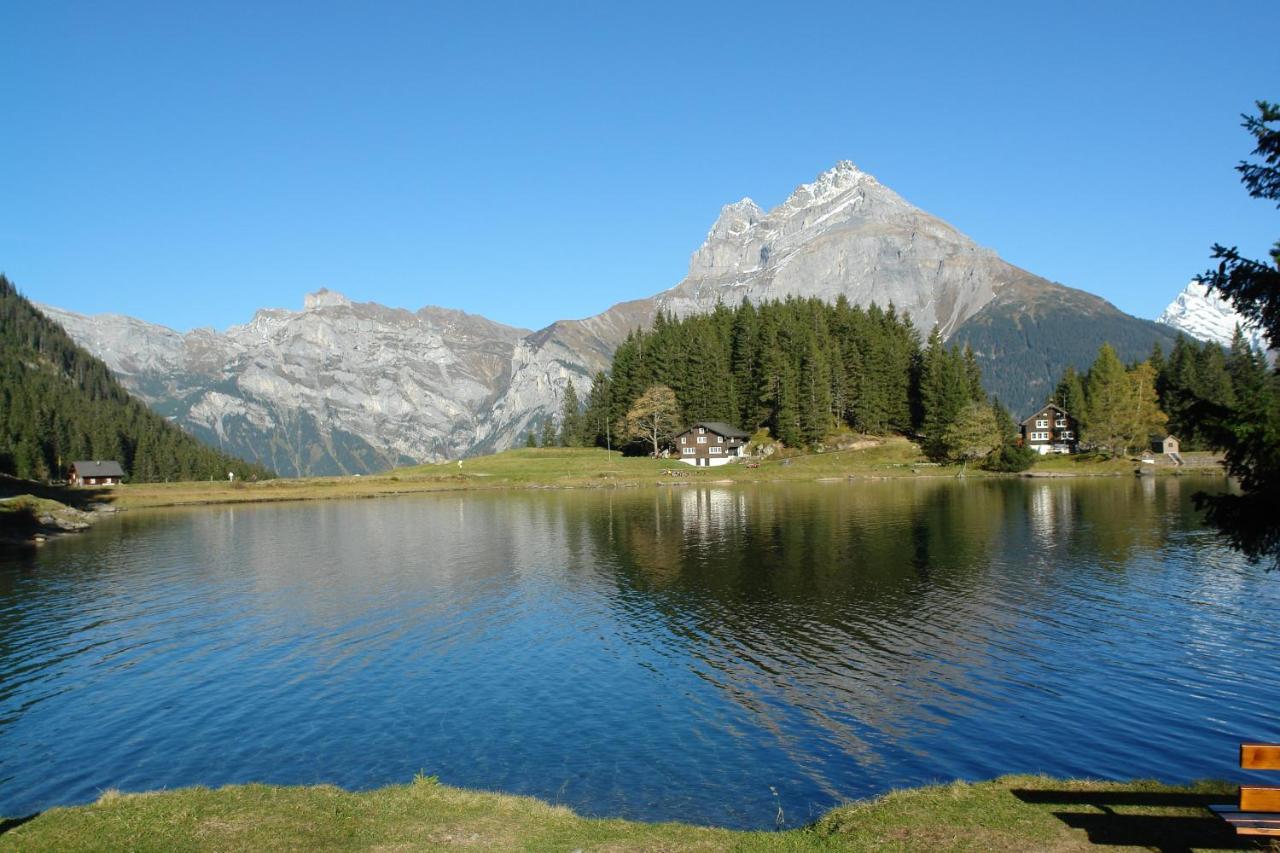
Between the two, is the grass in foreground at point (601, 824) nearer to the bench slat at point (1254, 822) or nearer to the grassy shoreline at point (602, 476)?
the bench slat at point (1254, 822)

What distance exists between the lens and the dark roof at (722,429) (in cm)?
18488

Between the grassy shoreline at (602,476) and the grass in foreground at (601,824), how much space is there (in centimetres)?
13662

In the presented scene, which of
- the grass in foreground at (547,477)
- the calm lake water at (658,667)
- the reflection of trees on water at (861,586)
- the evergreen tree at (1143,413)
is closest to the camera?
the calm lake water at (658,667)

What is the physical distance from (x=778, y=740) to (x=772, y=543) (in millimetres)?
47944

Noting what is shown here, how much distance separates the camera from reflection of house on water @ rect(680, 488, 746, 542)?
89.0 metres

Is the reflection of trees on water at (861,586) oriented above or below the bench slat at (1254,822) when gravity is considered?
below

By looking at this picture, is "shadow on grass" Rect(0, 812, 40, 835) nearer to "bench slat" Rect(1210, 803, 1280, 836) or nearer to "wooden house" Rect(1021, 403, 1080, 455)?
"bench slat" Rect(1210, 803, 1280, 836)

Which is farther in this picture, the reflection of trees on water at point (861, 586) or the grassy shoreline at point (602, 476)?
the grassy shoreline at point (602, 476)

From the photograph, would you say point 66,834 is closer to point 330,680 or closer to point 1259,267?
point 330,680

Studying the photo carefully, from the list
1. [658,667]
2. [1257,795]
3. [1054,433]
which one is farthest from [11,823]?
[1054,433]

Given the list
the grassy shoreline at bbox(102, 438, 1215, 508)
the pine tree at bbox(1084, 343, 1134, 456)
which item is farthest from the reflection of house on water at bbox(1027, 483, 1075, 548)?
the pine tree at bbox(1084, 343, 1134, 456)

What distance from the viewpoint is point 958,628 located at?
138ft

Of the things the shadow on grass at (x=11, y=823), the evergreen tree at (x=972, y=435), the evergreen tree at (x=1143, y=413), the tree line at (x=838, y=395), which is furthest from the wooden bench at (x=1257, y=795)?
the evergreen tree at (x=1143, y=413)

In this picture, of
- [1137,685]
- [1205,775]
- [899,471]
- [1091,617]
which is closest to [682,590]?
[1091,617]
